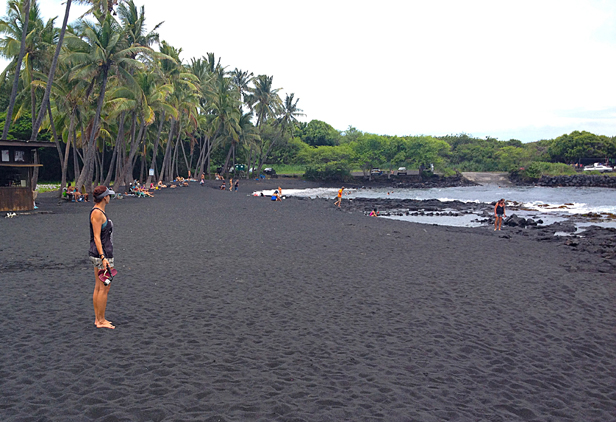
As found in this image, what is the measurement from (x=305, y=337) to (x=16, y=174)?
62.5 feet

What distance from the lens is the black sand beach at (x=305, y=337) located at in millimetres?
4344

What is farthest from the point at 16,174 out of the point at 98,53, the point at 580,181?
the point at 580,181

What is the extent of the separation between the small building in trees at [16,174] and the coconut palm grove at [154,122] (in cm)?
147

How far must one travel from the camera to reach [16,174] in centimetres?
2003

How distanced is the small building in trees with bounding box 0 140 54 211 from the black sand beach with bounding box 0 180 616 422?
844cm

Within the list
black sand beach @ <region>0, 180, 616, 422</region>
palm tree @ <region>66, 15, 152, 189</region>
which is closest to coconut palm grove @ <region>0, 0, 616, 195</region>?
palm tree @ <region>66, 15, 152, 189</region>

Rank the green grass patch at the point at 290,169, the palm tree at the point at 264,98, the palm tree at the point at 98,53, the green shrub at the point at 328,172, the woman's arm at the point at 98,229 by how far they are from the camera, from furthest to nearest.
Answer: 1. the green grass patch at the point at 290,169
2. the green shrub at the point at 328,172
3. the palm tree at the point at 264,98
4. the palm tree at the point at 98,53
5. the woman's arm at the point at 98,229

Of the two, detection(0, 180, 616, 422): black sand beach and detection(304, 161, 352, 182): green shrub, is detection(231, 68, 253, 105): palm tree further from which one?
detection(0, 180, 616, 422): black sand beach

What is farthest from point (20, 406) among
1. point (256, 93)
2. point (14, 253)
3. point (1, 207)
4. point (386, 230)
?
A: point (256, 93)

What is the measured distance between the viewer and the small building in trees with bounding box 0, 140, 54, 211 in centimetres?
1905

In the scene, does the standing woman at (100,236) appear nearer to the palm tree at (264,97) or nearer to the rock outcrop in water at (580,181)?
the palm tree at (264,97)

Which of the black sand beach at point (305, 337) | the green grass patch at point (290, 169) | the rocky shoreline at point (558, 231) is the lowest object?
the black sand beach at point (305, 337)

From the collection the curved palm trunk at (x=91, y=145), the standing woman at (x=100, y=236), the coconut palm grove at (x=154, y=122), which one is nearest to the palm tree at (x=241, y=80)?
the coconut palm grove at (x=154, y=122)

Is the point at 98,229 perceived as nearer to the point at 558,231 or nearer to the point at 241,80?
the point at 558,231
